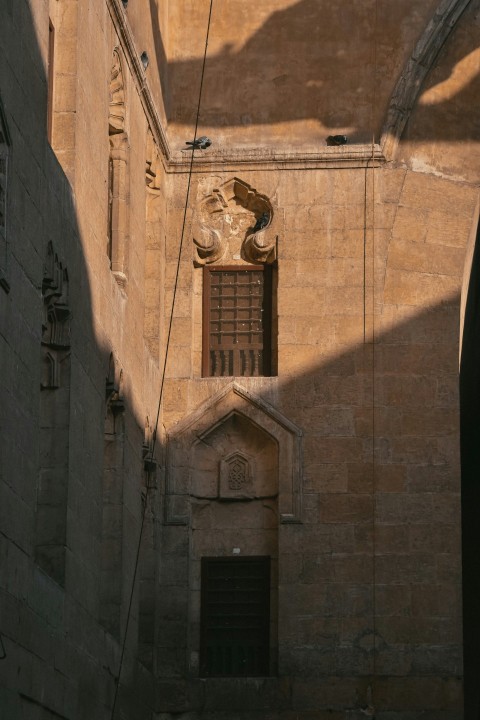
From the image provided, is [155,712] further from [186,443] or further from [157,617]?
[186,443]

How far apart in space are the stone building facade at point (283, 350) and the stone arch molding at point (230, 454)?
0.9 inches

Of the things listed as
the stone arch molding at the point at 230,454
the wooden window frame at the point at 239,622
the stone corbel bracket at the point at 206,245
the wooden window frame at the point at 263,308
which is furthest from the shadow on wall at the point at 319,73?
the wooden window frame at the point at 239,622

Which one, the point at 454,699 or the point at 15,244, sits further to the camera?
the point at 454,699

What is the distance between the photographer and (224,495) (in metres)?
20.5

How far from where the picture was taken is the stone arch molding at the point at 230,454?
20359 millimetres

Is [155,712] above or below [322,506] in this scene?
below

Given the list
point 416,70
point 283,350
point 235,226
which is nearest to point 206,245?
point 235,226

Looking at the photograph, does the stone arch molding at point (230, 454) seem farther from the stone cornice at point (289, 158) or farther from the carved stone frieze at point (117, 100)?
the carved stone frieze at point (117, 100)

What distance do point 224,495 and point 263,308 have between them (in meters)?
2.06

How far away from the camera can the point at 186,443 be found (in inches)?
809

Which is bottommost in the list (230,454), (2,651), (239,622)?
(2,651)

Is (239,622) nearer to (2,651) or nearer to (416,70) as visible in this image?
(416,70)

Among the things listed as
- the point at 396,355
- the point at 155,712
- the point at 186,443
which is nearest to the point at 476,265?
the point at 396,355

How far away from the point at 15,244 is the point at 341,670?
7288 millimetres
